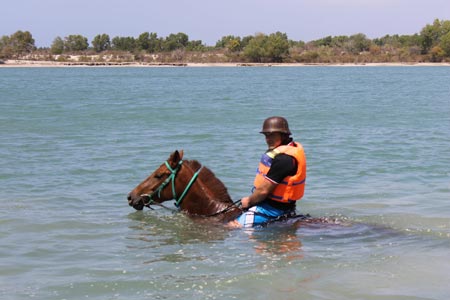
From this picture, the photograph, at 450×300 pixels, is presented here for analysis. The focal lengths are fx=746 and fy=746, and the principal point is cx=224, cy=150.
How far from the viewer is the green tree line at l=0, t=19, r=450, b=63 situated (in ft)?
487

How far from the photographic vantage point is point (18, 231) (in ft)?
35.3

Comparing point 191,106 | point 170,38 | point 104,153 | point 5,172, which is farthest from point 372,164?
point 170,38

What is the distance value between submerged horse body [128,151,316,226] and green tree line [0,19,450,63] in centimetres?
13863

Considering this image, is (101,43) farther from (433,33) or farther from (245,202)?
(245,202)

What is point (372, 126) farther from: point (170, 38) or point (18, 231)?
point (170, 38)

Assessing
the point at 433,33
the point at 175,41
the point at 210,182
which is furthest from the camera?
the point at 175,41

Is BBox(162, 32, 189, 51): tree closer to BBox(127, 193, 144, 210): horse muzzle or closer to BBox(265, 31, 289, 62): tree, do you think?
BBox(265, 31, 289, 62): tree

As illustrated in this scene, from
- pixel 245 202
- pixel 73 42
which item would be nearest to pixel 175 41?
pixel 73 42

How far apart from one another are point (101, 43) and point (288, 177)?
578 ft

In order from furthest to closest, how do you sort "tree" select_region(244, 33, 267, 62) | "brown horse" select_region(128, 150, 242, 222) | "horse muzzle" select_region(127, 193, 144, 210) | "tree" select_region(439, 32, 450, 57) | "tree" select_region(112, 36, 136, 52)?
"tree" select_region(112, 36, 136, 52) → "tree" select_region(244, 33, 267, 62) → "tree" select_region(439, 32, 450, 57) → "horse muzzle" select_region(127, 193, 144, 210) → "brown horse" select_region(128, 150, 242, 222)

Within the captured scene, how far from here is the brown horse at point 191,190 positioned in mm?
9859

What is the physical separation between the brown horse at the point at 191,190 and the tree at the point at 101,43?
6831 inches

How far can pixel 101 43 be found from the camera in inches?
7106

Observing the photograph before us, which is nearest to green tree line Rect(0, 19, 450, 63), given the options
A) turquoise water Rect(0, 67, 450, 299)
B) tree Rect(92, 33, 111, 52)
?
tree Rect(92, 33, 111, 52)
